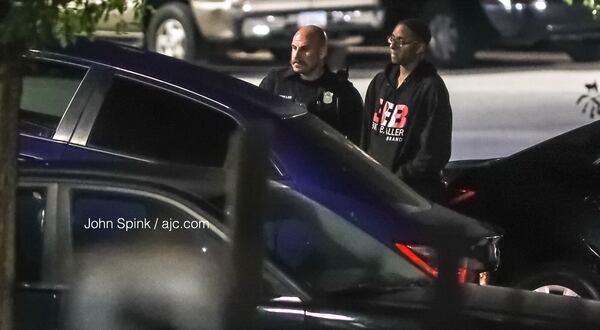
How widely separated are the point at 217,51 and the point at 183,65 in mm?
7508

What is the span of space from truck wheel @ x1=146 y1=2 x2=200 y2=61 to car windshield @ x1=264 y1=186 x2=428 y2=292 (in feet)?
26.8

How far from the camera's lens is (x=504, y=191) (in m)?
6.18

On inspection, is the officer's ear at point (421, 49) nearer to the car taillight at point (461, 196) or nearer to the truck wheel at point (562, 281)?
the car taillight at point (461, 196)

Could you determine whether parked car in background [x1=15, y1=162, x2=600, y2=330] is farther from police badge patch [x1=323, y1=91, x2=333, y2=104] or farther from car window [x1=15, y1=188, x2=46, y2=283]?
police badge patch [x1=323, y1=91, x2=333, y2=104]

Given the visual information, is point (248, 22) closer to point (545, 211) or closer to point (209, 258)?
point (545, 211)

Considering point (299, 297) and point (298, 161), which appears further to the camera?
point (298, 161)

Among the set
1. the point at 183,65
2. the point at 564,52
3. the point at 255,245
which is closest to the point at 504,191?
the point at 183,65

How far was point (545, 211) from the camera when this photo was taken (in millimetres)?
6012

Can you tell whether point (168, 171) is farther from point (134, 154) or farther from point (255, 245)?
point (255, 245)

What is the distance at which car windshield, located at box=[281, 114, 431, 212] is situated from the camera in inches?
179

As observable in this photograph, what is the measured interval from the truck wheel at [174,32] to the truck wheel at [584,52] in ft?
13.2

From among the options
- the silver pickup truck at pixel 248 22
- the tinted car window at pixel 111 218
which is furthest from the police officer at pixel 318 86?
the silver pickup truck at pixel 248 22

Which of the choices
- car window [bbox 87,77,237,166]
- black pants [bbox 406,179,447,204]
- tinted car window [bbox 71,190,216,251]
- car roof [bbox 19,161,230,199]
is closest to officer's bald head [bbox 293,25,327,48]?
black pants [bbox 406,179,447,204]

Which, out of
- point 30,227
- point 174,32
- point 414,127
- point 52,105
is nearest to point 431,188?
point 414,127
